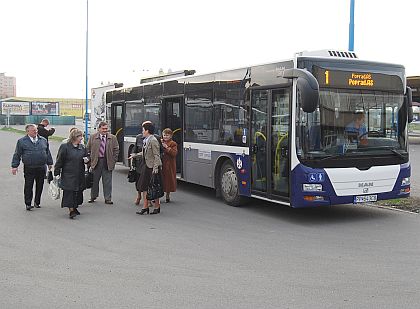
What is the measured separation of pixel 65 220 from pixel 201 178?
373 cm

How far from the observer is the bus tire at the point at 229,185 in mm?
11461

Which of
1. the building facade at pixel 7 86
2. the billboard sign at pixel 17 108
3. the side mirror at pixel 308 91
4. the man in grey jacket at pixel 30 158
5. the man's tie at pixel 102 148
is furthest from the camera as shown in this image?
the building facade at pixel 7 86

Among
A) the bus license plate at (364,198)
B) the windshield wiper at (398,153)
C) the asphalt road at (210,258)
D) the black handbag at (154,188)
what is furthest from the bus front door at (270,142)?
the windshield wiper at (398,153)

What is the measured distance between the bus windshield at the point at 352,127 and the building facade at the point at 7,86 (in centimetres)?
16649

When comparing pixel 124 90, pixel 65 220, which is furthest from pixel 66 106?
pixel 65 220

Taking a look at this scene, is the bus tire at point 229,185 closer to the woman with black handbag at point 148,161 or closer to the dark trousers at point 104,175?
the woman with black handbag at point 148,161

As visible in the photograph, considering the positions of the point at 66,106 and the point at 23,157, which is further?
the point at 66,106

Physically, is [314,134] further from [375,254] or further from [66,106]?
[66,106]

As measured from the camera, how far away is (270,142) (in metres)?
10.2

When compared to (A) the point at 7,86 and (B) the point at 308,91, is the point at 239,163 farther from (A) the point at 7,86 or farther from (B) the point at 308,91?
(A) the point at 7,86

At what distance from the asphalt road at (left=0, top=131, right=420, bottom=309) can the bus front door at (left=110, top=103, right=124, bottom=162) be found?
21.5 feet

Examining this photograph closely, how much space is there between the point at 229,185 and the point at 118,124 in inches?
309

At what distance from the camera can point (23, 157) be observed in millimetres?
11031

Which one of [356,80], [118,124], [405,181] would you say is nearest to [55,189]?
[356,80]
